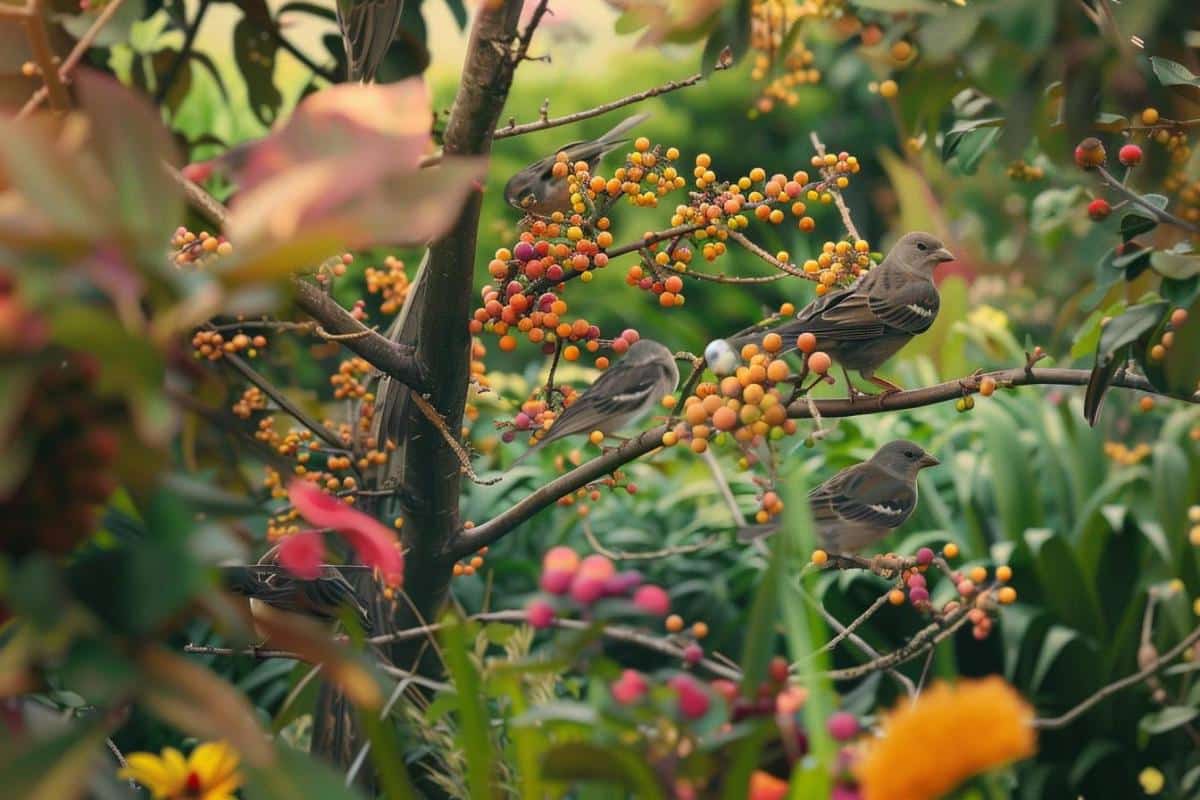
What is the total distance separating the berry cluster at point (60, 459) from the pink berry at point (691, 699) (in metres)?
0.45

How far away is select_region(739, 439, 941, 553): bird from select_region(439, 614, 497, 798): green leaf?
36.0 inches

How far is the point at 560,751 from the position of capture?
0.93m

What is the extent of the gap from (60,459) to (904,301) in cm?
156

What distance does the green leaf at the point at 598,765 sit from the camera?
0.93 metres

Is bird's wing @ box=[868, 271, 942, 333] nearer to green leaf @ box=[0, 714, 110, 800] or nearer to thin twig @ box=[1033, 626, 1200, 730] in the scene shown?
thin twig @ box=[1033, 626, 1200, 730]

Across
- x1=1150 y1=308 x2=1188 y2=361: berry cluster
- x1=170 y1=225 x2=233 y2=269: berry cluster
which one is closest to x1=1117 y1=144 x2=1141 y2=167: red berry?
x1=1150 y1=308 x2=1188 y2=361: berry cluster

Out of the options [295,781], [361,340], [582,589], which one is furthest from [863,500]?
[295,781]

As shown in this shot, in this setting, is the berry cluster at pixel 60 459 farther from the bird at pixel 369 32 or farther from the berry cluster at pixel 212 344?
the bird at pixel 369 32

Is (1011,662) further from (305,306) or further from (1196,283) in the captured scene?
(305,306)

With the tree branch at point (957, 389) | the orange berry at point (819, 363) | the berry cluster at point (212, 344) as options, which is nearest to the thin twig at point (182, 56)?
the berry cluster at point (212, 344)

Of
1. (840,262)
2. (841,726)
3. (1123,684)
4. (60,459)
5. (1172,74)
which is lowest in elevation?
(1123,684)

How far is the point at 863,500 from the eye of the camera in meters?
1.98

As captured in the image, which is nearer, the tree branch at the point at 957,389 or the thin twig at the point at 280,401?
the tree branch at the point at 957,389

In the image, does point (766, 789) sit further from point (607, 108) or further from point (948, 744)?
point (607, 108)
